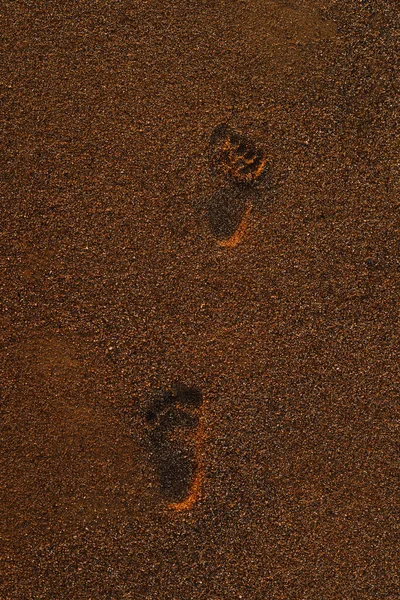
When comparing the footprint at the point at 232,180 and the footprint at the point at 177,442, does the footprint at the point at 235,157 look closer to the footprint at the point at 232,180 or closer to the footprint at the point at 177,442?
the footprint at the point at 232,180

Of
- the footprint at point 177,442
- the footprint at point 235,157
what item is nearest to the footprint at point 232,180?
the footprint at point 235,157

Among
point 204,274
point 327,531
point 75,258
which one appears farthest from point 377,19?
point 327,531

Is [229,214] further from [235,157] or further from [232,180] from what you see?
[235,157]

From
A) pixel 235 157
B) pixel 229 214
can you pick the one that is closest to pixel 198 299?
pixel 229 214

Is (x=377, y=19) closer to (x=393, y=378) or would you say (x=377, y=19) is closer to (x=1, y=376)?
(x=393, y=378)

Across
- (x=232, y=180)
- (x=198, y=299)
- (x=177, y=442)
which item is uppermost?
(x=232, y=180)

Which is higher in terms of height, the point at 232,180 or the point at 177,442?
the point at 232,180

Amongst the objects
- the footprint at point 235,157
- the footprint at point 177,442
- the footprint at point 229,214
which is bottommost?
the footprint at point 177,442
